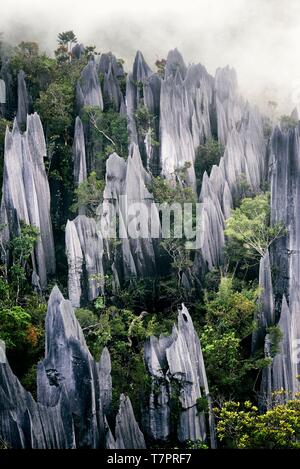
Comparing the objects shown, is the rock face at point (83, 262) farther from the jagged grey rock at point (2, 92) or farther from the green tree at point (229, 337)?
the jagged grey rock at point (2, 92)

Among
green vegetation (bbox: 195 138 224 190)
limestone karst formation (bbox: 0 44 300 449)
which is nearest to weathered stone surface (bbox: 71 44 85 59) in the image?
limestone karst formation (bbox: 0 44 300 449)

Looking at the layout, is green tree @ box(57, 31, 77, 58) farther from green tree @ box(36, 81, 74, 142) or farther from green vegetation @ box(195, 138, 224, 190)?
green vegetation @ box(195, 138, 224, 190)

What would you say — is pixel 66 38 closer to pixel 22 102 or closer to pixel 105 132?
pixel 22 102

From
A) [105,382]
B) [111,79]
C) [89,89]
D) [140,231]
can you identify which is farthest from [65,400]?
[111,79]
